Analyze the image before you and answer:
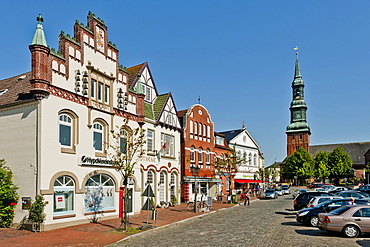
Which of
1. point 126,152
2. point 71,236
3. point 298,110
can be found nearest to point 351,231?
point 126,152

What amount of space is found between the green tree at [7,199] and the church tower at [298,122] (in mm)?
100862

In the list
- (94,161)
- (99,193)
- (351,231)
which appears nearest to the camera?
(351,231)

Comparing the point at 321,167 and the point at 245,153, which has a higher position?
the point at 245,153

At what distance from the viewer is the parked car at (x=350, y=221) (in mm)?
16312

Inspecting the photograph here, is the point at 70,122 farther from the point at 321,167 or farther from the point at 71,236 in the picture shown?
the point at 321,167

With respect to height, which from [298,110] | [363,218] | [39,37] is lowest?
[363,218]

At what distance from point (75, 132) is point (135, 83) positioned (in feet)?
34.4

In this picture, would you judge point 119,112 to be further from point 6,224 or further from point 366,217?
point 366,217

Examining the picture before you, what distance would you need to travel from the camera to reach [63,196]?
20875 millimetres

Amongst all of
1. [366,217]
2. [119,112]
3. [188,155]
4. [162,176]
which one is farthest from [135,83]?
[366,217]

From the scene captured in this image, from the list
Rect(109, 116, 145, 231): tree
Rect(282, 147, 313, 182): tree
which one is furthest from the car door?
Rect(282, 147, 313, 182): tree

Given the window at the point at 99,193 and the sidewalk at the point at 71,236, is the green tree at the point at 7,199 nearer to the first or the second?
the sidewalk at the point at 71,236

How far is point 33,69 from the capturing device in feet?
64.2

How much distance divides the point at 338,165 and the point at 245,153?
167 feet
